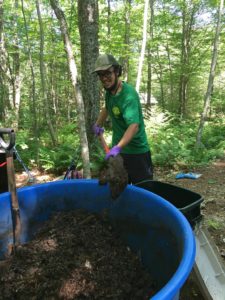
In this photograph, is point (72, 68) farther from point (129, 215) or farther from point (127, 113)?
point (129, 215)

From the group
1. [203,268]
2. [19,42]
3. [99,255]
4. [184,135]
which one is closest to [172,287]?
[99,255]

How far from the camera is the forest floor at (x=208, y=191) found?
2520 mm

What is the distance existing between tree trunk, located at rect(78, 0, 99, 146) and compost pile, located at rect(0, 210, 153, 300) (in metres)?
4.28

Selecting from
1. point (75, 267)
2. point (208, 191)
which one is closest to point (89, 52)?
point (208, 191)

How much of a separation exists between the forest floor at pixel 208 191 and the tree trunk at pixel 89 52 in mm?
2035

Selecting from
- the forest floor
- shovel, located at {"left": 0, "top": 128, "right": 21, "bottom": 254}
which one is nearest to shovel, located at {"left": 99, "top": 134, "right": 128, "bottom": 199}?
shovel, located at {"left": 0, "top": 128, "right": 21, "bottom": 254}

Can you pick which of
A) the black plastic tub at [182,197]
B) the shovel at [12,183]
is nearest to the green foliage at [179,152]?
the black plastic tub at [182,197]

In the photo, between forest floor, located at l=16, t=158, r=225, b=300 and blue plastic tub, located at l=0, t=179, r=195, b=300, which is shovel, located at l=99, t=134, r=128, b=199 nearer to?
blue plastic tub, located at l=0, t=179, r=195, b=300

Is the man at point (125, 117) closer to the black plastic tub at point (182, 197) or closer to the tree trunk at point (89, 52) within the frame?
the black plastic tub at point (182, 197)

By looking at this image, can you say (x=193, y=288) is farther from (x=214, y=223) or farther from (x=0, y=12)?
(x=0, y=12)

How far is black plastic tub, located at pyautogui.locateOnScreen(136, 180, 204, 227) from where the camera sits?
1995 millimetres

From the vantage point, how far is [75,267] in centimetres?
155

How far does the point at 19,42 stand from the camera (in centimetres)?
1120

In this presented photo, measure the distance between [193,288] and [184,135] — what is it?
8364 millimetres
